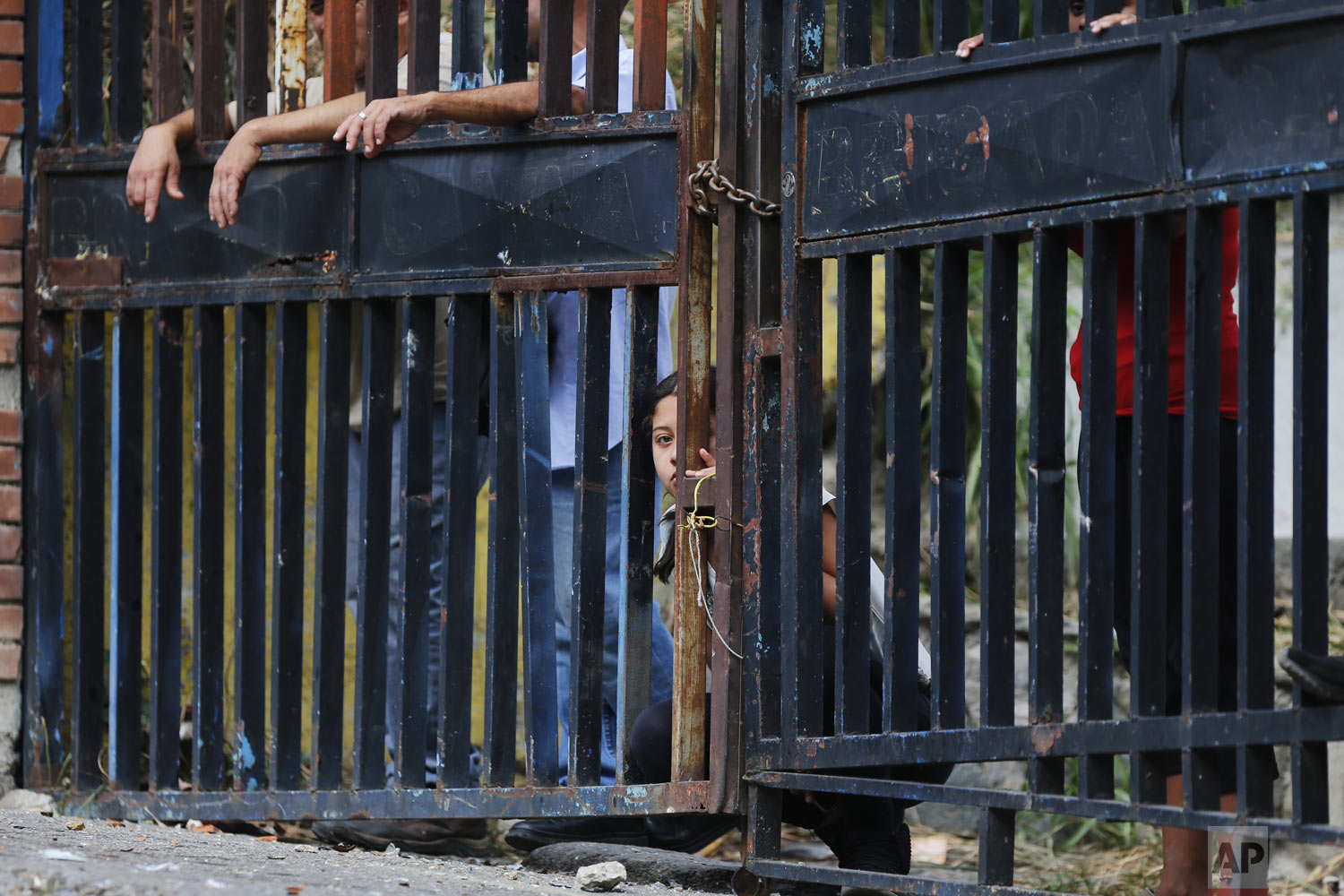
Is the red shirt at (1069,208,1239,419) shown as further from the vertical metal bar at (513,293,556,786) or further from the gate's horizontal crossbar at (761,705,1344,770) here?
the vertical metal bar at (513,293,556,786)

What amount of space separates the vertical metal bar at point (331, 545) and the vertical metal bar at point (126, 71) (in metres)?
0.67

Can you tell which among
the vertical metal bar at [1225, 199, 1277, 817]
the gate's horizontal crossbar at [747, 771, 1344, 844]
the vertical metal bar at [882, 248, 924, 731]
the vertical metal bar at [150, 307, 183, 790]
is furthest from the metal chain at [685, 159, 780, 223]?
the vertical metal bar at [150, 307, 183, 790]

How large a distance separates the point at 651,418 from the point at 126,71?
4.85ft

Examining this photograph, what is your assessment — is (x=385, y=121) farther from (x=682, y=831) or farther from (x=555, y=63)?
(x=682, y=831)

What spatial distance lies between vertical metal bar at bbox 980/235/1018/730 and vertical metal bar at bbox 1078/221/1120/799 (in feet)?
0.45

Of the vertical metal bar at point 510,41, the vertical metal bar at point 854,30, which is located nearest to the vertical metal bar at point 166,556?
the vertical metal bar at point 510,41

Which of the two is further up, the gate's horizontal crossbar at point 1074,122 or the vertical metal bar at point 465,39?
the vertical metal bar at point 465,39

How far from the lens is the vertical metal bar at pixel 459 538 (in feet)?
10.2

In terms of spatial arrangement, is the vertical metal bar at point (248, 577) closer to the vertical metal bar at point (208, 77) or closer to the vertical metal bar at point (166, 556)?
the vertical metal bar at point (166, 556)

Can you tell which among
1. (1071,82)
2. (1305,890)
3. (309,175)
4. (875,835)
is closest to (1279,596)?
(1305,890)

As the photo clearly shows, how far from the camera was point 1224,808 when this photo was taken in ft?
8.26

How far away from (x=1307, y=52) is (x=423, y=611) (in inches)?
74.6

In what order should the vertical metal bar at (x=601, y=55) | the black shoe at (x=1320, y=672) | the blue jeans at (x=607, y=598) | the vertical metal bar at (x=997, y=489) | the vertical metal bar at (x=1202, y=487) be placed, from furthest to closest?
the blue jeans at (x=607, y=598), the vertical metal bar at (x=601, y=55), the vertical metal bar at (x=997, y=489), the vertical metal bar at (x=1202, y=487), the black shoe at (x=1320, y=672)

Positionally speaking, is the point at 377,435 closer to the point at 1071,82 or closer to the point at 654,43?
the point at 654,43
